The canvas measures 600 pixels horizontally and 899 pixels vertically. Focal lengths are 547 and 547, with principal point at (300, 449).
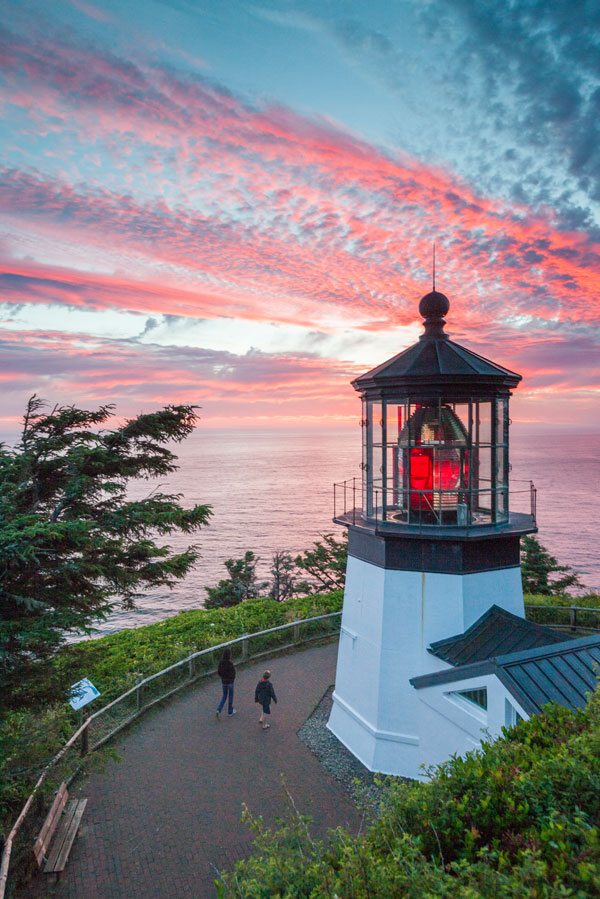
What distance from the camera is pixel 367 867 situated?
3143 millimetres

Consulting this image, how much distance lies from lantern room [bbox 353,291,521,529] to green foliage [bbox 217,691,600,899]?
4516mm

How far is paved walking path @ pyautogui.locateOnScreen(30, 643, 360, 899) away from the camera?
641 centimetres

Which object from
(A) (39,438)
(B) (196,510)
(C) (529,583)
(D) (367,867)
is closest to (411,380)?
(B) (196,510)

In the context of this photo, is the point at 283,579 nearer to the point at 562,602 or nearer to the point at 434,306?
the point at 562,602

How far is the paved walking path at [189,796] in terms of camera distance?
21.0 feet

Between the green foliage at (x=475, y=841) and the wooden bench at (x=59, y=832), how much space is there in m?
3.99

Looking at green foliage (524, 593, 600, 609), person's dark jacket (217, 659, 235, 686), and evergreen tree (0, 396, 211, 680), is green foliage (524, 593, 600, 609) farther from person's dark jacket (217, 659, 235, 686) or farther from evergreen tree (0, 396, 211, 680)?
evergreen tree (0, 396, 211, 680)

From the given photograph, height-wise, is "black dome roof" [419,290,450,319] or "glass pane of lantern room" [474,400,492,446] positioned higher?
"black dome roof" [419,290,450,319]

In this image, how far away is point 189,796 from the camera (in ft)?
26.1

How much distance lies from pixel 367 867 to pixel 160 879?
15.1 feet

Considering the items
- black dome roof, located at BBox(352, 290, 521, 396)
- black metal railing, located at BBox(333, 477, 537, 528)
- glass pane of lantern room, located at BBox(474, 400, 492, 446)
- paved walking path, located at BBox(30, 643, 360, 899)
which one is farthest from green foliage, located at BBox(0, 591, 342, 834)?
glass pane of lantern room, located at BBox(474, 400, 492, 446)

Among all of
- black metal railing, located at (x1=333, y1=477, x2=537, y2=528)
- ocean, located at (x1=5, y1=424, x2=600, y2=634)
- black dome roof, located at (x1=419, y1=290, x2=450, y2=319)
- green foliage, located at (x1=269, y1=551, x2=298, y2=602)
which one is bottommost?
ocean, located at (x1=5, y1=424, x2=600, y2=634)

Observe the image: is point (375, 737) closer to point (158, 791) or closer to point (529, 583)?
point (158, 791)

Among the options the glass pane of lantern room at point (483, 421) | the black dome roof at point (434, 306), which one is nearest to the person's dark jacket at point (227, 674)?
the glass pane of lantern room at point (483, 421)
